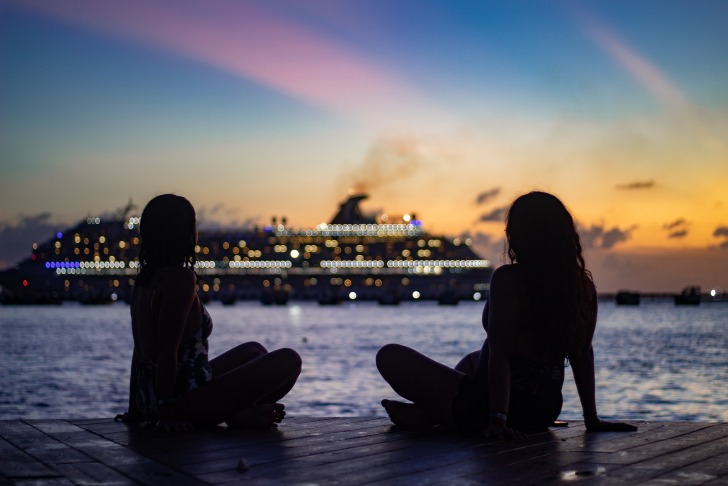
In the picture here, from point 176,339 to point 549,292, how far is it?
5.12ft

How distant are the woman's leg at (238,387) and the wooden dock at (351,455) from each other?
0.34 ft

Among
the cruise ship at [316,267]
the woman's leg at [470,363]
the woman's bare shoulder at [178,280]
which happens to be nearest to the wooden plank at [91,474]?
the woman's bare shoulder at [178,280]

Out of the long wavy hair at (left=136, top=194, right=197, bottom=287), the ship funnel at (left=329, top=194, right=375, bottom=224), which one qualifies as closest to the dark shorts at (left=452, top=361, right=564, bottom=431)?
the long wavy hair at (left=136, top=194, right=197, bottom=287)

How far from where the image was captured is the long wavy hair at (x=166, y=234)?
4457 mm

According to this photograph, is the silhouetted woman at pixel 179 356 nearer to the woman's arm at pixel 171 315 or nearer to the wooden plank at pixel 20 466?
the woman's arm at pixel 171 315

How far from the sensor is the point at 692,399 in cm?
1733

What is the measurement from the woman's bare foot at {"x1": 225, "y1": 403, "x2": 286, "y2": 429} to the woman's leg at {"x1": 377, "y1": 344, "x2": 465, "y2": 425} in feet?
1.83

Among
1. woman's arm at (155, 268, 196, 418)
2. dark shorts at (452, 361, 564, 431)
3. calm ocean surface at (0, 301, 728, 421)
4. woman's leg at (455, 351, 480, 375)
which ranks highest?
woman's arm at (155, 268, 196, 418)

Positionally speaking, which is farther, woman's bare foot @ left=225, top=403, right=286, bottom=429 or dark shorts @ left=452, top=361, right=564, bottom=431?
woman's bare foot @ left=225, top=403, right=286, bottom=429

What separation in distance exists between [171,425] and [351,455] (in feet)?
3.40

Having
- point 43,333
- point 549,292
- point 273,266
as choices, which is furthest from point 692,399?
point 273,266

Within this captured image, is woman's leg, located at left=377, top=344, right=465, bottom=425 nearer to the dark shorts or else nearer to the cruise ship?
the dark shorts

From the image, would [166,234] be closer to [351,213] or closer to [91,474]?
[91,474]

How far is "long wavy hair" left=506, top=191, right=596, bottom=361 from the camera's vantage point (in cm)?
425
